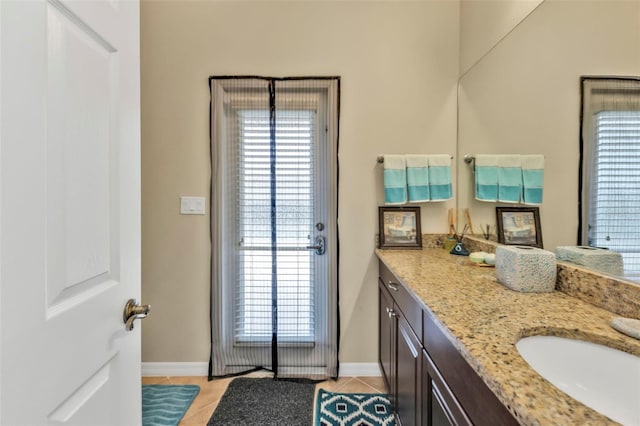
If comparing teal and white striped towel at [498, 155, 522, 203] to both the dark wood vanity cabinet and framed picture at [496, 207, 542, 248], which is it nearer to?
framed picture at [496, 207, 542, 248]

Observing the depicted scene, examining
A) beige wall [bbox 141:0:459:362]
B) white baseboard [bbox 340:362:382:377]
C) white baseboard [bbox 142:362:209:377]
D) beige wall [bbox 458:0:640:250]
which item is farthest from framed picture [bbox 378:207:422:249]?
white baseboard [bbox 142:362:209:377]

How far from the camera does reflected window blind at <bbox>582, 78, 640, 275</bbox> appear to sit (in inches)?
32.5

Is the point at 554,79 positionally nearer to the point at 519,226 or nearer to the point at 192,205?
the point at 519,226

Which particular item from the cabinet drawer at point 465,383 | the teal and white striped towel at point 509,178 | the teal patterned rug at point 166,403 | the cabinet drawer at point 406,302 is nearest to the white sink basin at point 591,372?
the cabinet drawer at point 465,383

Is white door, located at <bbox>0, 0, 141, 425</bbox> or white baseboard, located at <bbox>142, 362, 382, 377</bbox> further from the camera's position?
white baseboard, located at <bbox>142, 362, 382, 377</bbox>

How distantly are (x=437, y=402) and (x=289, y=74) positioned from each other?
202 centimetres

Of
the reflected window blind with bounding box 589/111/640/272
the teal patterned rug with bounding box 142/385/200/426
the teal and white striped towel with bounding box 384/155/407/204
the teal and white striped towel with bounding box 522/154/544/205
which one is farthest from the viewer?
the teal and white striped towel with bounding box 384/155/407/204

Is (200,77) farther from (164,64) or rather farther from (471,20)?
(471,20)

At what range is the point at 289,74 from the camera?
1890mm

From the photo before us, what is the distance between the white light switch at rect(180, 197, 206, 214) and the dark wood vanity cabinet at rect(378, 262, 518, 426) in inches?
54.3

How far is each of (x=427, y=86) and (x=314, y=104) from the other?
0.84 m

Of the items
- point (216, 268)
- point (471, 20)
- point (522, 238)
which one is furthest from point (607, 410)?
point (471, 20)

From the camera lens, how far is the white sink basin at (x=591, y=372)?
58cm

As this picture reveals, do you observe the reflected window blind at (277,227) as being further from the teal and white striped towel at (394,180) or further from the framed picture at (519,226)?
the framed picture at (519,226)
